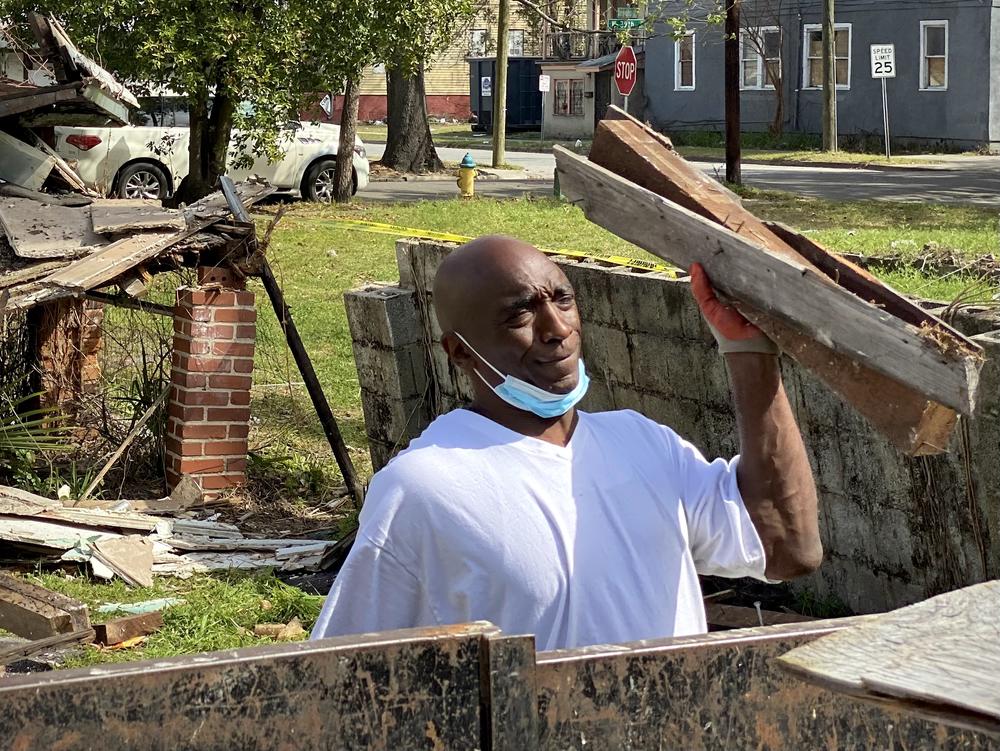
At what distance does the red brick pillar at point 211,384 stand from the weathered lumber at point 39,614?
2.36 meters

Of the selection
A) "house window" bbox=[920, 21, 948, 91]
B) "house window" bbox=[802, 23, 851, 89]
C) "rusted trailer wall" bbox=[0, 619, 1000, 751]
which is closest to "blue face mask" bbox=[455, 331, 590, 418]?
"rusted trailer wall" bbox=[0, 619, 1000, 751]

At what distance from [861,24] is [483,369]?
36.5 meters

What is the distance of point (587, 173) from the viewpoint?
2738 mm

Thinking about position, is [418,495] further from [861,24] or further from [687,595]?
[861,24]

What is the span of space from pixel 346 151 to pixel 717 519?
66.7 ft

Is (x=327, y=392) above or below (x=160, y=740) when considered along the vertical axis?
below

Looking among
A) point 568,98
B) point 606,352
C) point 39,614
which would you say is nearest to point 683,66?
point 568,98

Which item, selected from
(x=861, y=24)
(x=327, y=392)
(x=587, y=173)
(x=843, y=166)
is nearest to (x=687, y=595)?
(x=587, y=173)

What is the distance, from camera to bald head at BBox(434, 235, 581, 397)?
2.63 meters

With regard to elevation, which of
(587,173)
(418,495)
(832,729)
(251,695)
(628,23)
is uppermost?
(628,23)

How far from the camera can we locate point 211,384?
855 centimetres

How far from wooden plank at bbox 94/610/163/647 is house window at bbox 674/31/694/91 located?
124 ft

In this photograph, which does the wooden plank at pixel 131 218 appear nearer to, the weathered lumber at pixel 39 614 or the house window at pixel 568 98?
the weathered lumber at pixel 39 614

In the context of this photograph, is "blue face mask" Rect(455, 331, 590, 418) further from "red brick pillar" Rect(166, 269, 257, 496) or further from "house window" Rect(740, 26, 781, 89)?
"house window" Rect(740, 26, 781, 89)
